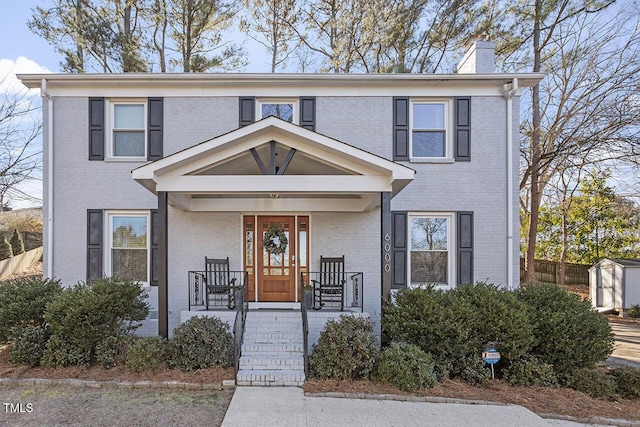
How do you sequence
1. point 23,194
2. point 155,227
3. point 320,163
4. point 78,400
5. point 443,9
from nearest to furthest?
1. point 78,400
2. point 320,163
3. point 155,227
4. point 443,9
5. point 23,194

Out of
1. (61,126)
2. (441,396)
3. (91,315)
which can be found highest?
(61,126)

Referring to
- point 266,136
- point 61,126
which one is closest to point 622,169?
point 266,136

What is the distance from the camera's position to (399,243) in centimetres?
835

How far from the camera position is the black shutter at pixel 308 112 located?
8328mm

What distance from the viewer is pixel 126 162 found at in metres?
8.24

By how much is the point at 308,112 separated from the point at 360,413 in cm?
620

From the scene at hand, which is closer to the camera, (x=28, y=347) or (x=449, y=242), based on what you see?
(x=28, y=347)

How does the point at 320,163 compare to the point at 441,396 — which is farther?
the point at 320,163

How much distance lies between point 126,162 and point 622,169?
15.2 metres

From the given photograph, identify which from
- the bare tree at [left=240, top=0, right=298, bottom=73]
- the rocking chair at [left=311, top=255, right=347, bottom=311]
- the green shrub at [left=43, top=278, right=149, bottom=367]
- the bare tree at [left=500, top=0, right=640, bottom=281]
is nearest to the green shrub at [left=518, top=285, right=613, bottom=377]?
the rocking chair at [left=311, top=255, right=347, bottom=311]

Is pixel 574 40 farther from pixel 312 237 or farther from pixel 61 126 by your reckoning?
pixel 61 126

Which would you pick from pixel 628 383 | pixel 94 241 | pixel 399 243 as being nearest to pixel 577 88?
pixel 399 243

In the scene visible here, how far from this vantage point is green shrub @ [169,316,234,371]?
5.73 metres

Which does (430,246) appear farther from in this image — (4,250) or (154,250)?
(4,250)
